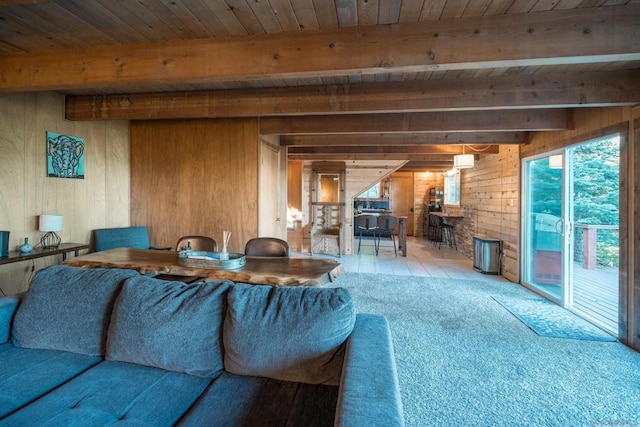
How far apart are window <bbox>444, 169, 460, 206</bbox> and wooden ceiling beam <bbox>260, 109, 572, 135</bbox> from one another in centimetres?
431

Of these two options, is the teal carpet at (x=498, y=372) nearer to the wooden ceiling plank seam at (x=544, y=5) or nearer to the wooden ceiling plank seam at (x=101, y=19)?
the wooden ceiling plank seam at (x=544, y=5)

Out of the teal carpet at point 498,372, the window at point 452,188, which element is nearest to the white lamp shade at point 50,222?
the teal carpet at point 498,372

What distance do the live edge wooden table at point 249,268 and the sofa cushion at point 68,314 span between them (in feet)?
1.78

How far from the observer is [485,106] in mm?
2932

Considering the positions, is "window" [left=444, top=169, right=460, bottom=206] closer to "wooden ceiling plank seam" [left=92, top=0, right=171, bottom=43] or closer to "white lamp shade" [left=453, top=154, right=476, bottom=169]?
"white lamp shade" [left=453, top=154, right=476, bottom=169]

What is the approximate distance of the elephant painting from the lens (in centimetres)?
352

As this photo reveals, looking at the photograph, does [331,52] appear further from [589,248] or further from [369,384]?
[589,248]

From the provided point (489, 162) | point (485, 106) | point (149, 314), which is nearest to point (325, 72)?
point (485, 106)

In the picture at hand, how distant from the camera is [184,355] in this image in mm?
1436

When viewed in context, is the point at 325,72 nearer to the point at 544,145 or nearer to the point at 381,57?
the point at 381,57

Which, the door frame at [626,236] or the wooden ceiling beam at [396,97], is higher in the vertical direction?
the wooden ceiling beam at [396,97]

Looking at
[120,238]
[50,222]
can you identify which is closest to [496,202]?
[120,238]

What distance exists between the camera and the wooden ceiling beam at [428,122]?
3.66 m

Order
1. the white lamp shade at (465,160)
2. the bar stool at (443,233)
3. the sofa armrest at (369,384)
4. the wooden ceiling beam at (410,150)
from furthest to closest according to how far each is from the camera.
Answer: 1. the bar stool at (443,233)
2. the wooden ceiling beam at (410,150)
3. the white lamp shade at (465,160)
4. the sofa armrest at (369,384)
